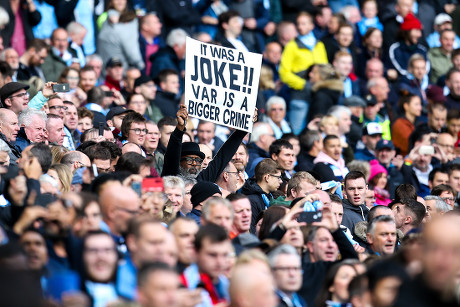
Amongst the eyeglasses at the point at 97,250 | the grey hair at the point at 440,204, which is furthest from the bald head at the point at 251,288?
the grey hair at the point at 440,204

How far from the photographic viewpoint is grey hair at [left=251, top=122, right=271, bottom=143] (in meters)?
14.3

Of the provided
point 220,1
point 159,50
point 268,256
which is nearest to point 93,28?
point 159,50

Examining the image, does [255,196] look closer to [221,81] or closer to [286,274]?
[221,81]

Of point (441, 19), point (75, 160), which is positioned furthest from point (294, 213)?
point (441, 19)

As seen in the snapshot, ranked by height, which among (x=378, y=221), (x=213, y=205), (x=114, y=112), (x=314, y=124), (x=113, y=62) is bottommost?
(x=378, y=221)

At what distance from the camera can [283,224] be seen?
30.7 feet

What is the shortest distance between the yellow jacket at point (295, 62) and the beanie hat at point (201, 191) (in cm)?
661

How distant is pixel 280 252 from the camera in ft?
27.1

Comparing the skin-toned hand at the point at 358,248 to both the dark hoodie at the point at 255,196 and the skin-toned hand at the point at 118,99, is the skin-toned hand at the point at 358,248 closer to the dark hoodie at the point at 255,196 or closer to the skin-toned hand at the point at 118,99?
the dark hoodie at the point at 255,196

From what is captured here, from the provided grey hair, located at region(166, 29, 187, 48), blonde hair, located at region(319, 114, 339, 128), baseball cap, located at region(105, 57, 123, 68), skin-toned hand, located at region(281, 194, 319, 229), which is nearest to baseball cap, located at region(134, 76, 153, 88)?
baseball cap, located at region(105, 57, 123, 68)

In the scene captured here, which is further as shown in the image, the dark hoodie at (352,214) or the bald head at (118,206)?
the dark hoodie at (352,214)

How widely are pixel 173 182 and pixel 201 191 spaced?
1.18 feet

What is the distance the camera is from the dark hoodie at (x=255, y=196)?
11.3 meters

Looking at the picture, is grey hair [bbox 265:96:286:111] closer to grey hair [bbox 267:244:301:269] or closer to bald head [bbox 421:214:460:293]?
grey hair [bbox 267:244:301:269]
